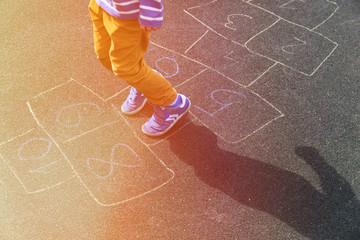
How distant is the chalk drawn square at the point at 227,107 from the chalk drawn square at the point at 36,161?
97 centimetres

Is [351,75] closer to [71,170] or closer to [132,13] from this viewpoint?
[132,13]

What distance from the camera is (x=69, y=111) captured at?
7.38 ft

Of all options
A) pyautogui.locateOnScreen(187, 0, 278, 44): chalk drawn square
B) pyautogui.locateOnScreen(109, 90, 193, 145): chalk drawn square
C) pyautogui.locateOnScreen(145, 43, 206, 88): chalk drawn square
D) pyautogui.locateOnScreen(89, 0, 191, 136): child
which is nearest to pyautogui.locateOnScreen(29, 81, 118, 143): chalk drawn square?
pyautogui.locateOnScreen(109, 90, 193, 145): chalk drawn square

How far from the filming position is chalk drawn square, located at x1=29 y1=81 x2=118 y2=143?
2.16 meters

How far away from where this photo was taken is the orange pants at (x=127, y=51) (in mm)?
1593

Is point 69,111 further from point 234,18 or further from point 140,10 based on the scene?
point 234,18

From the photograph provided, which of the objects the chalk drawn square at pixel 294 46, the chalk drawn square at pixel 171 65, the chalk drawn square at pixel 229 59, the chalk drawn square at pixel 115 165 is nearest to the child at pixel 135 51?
the chalk drawn square at pixel 115 165

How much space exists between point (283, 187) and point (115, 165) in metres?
1.06

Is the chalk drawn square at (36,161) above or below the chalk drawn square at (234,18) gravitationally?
below

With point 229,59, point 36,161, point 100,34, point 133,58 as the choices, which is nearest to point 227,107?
point 229,59

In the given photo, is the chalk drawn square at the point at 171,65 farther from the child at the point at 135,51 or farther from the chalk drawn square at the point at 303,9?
the chalk drawn square at the point at 303,9

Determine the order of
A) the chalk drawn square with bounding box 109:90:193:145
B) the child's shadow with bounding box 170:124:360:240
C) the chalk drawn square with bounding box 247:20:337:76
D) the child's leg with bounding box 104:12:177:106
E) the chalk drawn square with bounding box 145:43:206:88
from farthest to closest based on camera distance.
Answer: the chalk drawn square with bounding box 247:20:337:76 < the chalk drawn square with bounding box 145:43:206:88 < the chalk drawn square with bounding box 109:90:193:145 < the child's shadow with bounding box 170:124:360:240 < the child's leg with bounding box 104:12:177:106

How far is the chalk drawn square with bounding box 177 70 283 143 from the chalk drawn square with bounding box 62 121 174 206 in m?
0.49

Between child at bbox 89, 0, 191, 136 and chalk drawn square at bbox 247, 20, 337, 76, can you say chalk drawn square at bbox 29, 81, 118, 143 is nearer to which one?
child at bbox 89, 0, 191, 136
